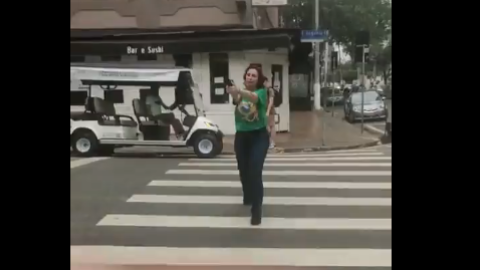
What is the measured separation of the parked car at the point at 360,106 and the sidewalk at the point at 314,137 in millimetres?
784

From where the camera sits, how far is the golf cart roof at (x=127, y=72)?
1100cm

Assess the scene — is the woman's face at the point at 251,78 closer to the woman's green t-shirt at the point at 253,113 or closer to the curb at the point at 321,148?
the woman's green t-shirt at the point at 253,113

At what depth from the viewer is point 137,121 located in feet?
36.5

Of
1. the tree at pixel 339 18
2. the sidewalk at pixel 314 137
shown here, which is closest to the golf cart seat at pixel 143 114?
the sidewalk at pixel 314 137

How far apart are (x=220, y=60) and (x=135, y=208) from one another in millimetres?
8082

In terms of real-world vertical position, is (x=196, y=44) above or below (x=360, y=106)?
above

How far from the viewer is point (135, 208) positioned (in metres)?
6.46

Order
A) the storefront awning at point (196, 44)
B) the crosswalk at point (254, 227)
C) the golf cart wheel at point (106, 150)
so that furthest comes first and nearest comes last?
the storefront awning at point (196, 44) → the golf cart wheel at point (106, 150) → the crosswalk at point (254, 227)

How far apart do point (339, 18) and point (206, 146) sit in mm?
4026

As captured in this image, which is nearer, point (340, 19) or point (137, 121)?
point (137, 121)

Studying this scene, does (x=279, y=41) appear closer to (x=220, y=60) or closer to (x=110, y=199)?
(x=220, y=60)

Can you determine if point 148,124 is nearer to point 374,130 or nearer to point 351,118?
point 374,130

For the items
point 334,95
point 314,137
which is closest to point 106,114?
point 314,137
